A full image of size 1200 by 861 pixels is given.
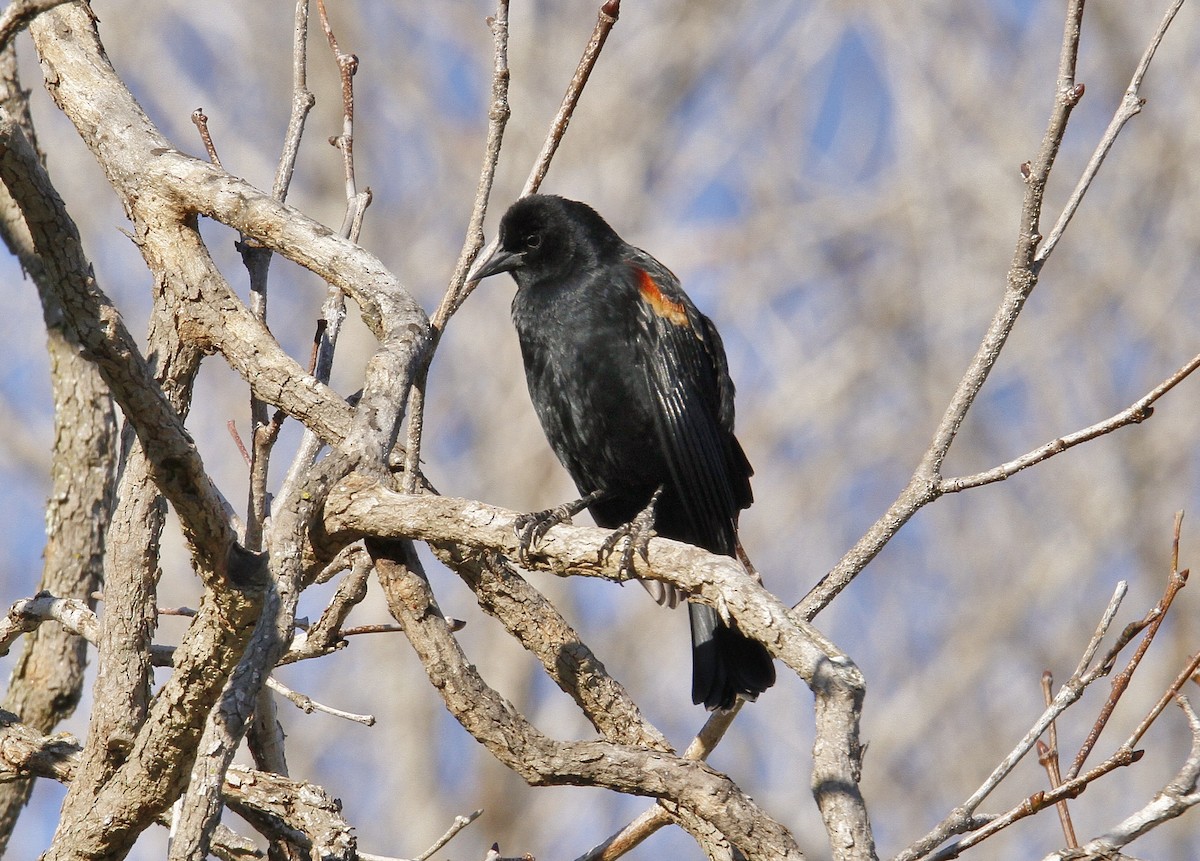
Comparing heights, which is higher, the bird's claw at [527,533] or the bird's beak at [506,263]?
the bird's beak at [506,263]

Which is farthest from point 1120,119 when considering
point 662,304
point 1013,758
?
point 662,304

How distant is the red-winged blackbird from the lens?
406cm

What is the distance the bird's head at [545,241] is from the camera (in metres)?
4.45

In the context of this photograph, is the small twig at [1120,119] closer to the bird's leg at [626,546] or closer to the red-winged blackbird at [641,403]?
the bird's leg at [626,546]

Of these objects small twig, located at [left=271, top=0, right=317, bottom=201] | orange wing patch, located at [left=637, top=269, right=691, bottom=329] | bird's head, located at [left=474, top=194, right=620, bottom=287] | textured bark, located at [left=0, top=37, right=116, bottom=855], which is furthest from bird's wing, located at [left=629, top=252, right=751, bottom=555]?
textured bark, located at [left=0, top=37, right=116, bottom=855]

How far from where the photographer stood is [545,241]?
4.52 metres

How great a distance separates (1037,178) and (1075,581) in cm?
878

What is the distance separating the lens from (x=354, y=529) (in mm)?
2209

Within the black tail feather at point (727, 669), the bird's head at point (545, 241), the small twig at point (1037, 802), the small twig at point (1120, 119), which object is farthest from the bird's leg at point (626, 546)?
the bird's head at point (545, 241)

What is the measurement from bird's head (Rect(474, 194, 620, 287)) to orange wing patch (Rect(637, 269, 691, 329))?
0.23 m

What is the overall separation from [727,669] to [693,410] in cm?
85

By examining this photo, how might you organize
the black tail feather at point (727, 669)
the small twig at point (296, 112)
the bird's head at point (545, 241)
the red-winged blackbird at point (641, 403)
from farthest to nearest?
the bird's head at point (545, 241) → the red-winged blackbird at point (641, 403) → the black tail feather at point (727, 669) → the small twig at point (296, 112)

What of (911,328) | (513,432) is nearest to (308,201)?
(513,432)

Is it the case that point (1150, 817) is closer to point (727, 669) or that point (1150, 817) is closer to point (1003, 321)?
point (1003, 321)
